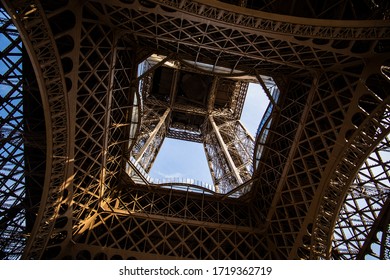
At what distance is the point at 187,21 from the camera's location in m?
13.6

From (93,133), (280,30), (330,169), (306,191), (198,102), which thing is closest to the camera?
(280,30)

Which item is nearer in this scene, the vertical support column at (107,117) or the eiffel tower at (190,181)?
the eiffel tower at (190,181)

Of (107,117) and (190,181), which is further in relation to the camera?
(190,181)

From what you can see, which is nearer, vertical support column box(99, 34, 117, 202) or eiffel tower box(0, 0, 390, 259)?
eiffel tower box(0, 0, 390, 259)

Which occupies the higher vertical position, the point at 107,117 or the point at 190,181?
the point at 107,117

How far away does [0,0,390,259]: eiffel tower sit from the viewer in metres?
13.0

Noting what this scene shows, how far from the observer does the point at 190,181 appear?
2242cm

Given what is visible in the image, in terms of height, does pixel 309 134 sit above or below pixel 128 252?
above

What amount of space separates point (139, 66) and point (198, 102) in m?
17.4

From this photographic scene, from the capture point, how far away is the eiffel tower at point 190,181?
511 inches

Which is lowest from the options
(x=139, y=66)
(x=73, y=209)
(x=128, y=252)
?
(x=128, y=252)

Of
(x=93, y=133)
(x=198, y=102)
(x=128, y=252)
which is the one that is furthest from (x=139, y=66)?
(x=198, y=102)
